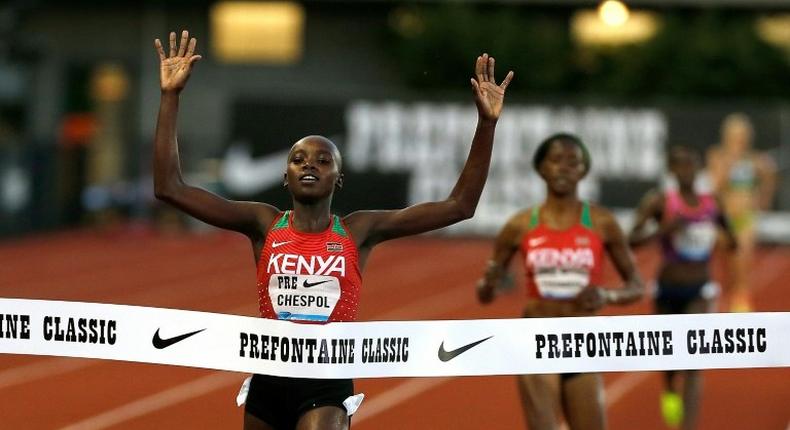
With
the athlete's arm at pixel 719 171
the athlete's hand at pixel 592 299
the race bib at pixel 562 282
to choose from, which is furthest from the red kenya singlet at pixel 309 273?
the athlete's arm at pixel 719 171

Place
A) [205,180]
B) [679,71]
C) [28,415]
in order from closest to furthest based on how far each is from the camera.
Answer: [28,415] → [205,180] → [679,71]

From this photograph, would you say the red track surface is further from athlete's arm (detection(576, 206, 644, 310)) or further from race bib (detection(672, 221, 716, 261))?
athlete's arm (detection(576, 206, 644, 310))

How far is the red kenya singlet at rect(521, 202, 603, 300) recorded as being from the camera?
23.1 ft

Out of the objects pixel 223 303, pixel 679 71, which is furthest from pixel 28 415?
pixel 679 71

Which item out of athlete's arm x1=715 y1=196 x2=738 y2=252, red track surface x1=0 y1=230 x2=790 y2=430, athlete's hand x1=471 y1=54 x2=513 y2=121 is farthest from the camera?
red track surface x1=0 y1=230 x2=790 y2=430

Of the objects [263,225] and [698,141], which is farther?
[698,141]

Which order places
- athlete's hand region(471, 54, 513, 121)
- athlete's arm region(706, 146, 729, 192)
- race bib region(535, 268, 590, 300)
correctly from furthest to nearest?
athlete's arm region(706, 146, 729, 192) → race bib region(535, 268, 590, 300) → athlete's hand region(471, 54, 513, 121)

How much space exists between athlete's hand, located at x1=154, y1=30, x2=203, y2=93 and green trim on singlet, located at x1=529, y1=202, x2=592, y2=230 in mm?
2212

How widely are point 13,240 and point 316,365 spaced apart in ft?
70.5

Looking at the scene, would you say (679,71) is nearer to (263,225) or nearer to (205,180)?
(205,180)

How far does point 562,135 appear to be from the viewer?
23.5 ft

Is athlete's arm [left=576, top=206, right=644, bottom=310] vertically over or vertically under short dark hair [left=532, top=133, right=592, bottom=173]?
under

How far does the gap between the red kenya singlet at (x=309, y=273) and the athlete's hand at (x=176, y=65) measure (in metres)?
0.65

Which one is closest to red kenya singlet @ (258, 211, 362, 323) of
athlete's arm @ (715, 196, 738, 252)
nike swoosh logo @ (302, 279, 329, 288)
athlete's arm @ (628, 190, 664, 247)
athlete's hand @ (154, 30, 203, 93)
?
nike swoosh logo @ (302, 279, 329, 288)
